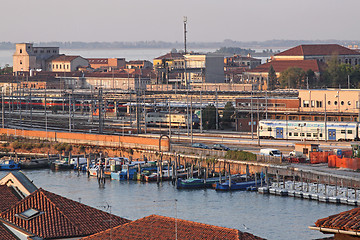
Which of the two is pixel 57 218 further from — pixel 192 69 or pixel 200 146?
pixel 192 69

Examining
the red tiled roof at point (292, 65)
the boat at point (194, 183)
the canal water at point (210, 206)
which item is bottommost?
the canal water at point (210, 206)

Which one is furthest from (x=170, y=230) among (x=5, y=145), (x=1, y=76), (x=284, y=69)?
(x=1, y=76)

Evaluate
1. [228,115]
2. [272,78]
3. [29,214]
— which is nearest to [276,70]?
[272,78]

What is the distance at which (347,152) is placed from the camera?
2223 centimetres

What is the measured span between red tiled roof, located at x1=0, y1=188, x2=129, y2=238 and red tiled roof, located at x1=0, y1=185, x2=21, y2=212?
82cm

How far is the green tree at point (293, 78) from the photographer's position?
50.4 metres

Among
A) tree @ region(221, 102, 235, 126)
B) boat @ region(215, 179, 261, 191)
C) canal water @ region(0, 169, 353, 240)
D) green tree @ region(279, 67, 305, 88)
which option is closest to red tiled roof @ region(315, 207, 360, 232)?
canal water @ region(0, 169, 353, 240)

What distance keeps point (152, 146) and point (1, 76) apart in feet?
129

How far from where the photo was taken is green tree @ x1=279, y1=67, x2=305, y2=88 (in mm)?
50438

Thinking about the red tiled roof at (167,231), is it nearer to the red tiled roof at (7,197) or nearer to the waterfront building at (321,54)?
the red tiled roof at (7,197)

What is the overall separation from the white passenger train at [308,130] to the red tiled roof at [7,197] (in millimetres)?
17143

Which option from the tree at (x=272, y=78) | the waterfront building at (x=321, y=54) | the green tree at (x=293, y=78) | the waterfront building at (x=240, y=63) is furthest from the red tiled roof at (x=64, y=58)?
the green tree at (x=293, y=78)

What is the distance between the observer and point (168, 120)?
35.4 metres

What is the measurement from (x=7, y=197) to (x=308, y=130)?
18.0m
